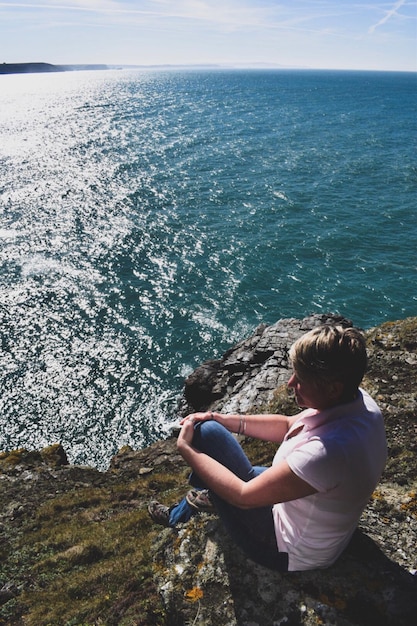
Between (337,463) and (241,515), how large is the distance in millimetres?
2089

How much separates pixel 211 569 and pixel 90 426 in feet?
73.3

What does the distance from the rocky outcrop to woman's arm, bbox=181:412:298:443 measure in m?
1.69

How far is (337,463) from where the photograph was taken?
4027mm

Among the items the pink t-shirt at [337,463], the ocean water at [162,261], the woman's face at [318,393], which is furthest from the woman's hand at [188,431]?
the ocean water at [162,261]

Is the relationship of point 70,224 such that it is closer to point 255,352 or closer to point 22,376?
point 22,376

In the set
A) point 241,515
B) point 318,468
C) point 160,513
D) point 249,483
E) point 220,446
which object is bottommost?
point 160,513

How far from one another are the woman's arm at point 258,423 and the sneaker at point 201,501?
1.22m

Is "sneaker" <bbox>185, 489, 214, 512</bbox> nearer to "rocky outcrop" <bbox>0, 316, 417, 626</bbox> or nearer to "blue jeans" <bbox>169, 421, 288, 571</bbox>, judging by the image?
"rocky outcrop" <bbox>0, 316, 417, 626</bbox>

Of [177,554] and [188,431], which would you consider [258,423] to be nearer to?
[188,431]

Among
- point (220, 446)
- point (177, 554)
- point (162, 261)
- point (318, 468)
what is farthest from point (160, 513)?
point (162, 261)

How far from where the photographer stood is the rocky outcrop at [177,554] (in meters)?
5.37

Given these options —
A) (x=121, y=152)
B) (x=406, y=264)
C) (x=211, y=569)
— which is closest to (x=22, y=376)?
(x=211, y=569)

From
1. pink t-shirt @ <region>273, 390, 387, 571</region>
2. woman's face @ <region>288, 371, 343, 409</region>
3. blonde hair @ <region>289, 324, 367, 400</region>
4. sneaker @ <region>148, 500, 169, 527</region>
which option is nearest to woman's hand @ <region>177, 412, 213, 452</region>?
pink t-shirt @ <region>273, 390, 387, 571</region>

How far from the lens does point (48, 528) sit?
10.8 meters
